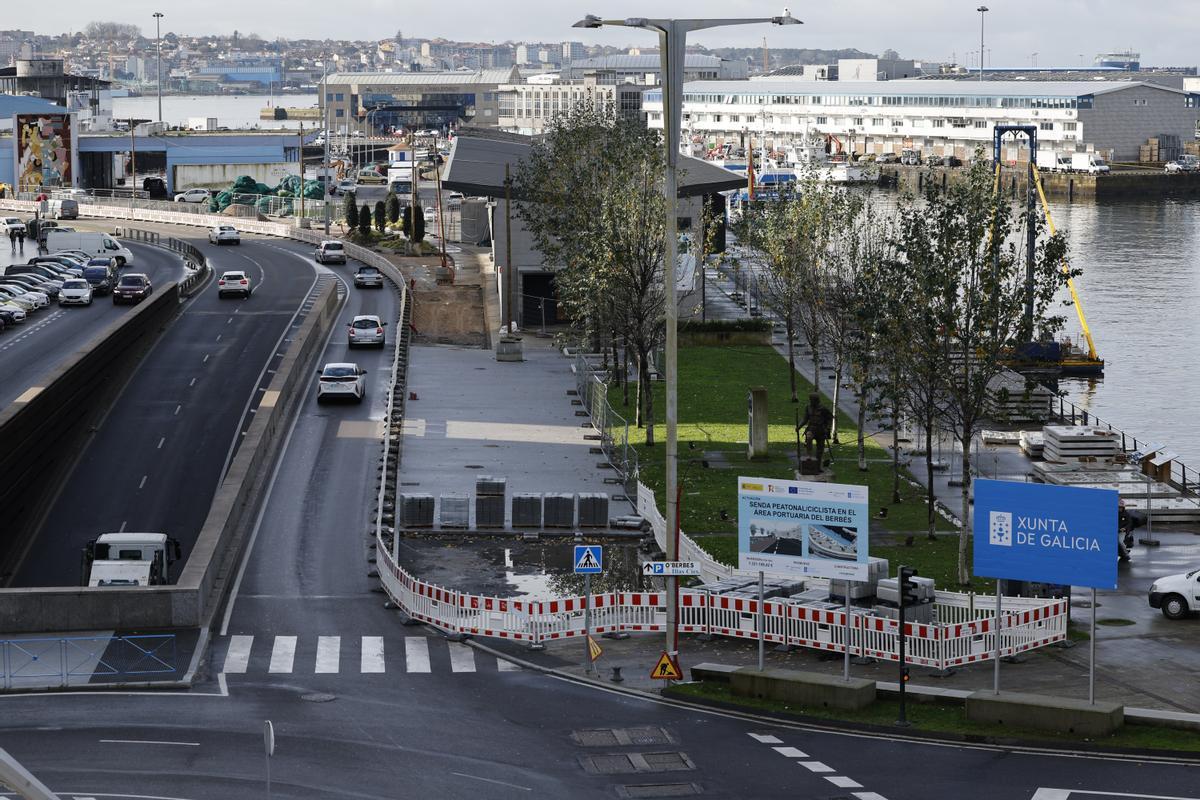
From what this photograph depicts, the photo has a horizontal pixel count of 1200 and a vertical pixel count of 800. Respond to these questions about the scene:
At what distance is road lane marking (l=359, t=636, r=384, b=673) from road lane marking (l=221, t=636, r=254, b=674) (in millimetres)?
2416

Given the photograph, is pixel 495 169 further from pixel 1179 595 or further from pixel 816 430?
pixel 1179 595

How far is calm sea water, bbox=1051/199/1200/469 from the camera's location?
83.0 m

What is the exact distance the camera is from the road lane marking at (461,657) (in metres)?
34.8

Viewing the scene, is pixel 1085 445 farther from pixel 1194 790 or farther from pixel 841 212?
pixel 1194 790

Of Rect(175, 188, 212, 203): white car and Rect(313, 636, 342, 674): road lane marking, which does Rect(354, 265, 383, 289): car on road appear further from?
Rect(175, 188, 212, 203): white car

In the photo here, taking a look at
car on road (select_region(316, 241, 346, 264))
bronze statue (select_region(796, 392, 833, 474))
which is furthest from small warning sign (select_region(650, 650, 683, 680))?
car on road (select_region(316, 241, 346, 264))

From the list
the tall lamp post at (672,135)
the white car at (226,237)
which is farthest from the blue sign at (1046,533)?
the white car at (226,237)

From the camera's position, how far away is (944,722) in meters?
30.9

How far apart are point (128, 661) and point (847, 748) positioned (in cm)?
1515

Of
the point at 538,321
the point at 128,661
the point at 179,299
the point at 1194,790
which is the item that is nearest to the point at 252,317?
the point at 179,299

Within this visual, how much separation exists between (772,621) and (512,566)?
33.5 feet

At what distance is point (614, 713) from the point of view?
3177 cm

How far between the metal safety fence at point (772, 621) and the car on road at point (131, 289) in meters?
60.2

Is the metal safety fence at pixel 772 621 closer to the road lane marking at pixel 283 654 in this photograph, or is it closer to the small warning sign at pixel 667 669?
the small warning sign at pixel 667 669
